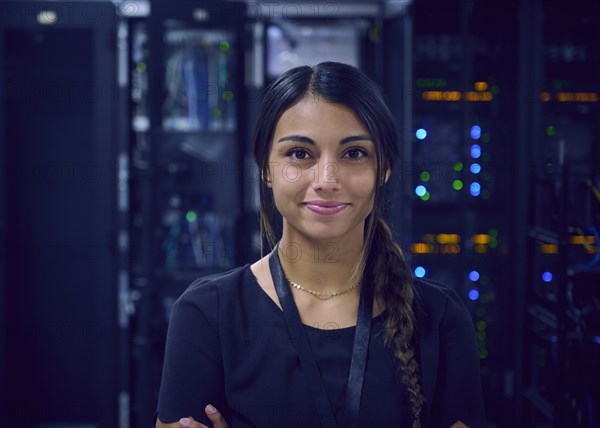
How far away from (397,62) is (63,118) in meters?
1.70

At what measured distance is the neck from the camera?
1453 millimetres

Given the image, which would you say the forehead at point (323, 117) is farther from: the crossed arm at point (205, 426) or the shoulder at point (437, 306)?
the crossed arm at point (205, 426)

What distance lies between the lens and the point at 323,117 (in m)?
1.36

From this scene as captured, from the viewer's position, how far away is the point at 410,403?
4.56ft

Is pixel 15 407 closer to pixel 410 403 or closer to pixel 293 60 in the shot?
pixel 293 60

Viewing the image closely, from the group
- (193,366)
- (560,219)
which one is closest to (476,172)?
(560,219)

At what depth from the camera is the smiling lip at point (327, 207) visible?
4.43 ft

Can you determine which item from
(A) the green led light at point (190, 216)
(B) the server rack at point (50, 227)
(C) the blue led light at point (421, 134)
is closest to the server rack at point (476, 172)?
(C) the blue led light at point (421, 134)

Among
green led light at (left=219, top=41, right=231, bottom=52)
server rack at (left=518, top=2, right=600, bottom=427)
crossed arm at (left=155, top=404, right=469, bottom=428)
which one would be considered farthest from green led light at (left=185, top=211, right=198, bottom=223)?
crossed arm at (left=155, top=404, right=469, bottom=428)

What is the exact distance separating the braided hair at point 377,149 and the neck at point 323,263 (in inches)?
1.4

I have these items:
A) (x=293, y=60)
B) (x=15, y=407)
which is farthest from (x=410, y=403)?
(x=15, y=407)

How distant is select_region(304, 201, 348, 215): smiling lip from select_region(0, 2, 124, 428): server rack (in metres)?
2.46

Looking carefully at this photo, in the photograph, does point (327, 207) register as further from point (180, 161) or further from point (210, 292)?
point (180, 161)

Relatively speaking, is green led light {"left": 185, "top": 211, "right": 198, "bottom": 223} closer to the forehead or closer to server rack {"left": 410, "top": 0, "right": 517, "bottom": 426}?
server rack {"left": 410, "top": 0, "right": 517, "bottom": 426}
